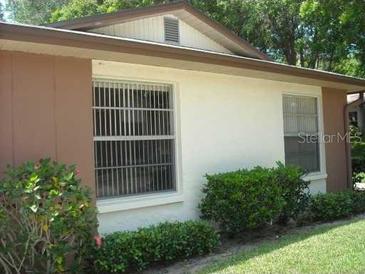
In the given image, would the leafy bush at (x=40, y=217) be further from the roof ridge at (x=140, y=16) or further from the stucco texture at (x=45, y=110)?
the roof ridge at (x=140, y=16)

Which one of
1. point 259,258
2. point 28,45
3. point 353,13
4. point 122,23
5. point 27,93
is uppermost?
point 353,13

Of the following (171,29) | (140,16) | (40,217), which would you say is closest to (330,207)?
(171,29)

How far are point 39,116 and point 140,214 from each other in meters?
2.23

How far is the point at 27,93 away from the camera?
21.7 ft

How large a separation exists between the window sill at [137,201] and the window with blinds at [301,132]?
355 centimetres

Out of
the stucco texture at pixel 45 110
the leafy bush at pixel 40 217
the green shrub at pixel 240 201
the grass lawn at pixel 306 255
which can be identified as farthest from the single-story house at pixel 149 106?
the grass lawn at pixel 306 255

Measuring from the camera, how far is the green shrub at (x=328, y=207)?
32.6ft

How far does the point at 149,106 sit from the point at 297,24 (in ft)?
46.0

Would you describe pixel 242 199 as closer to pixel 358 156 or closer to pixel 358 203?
pixel 358 203

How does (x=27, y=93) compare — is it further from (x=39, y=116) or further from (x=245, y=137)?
(x=245, y=137)

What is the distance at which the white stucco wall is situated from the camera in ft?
25.8

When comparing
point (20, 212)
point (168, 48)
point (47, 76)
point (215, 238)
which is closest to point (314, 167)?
point (215, 238)

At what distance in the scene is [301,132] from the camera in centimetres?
1152

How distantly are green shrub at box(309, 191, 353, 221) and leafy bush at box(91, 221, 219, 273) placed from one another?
302 centimetres
